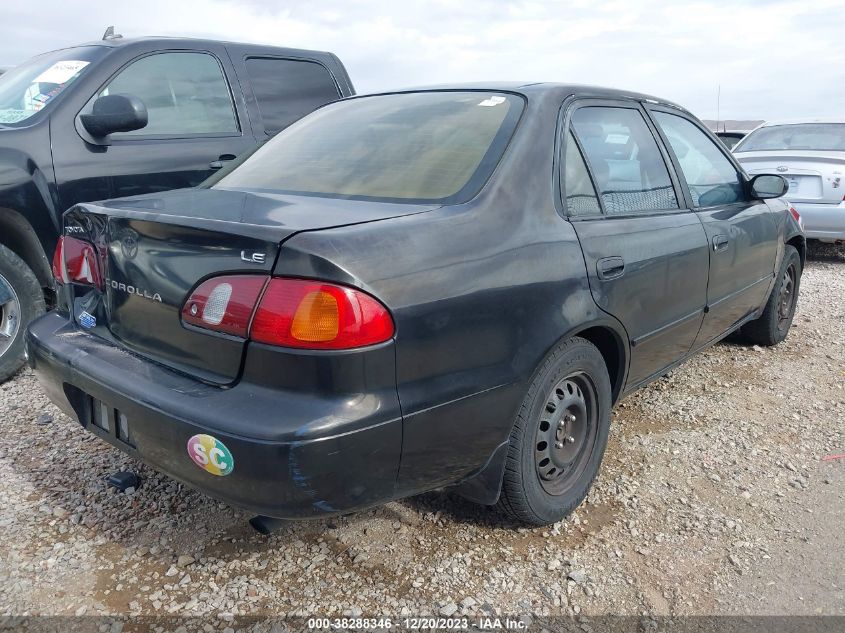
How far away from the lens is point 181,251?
1999 mm

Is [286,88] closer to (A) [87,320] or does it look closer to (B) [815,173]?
(A) [87,320]

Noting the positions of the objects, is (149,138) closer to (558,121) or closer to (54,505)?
(54,505)

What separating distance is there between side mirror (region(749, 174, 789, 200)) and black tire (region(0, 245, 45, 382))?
3952 millimetres

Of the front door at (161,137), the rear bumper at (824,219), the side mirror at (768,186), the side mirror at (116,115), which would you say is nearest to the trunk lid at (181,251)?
the side mirror at (116,115)

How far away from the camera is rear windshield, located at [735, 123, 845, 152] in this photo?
327 inches

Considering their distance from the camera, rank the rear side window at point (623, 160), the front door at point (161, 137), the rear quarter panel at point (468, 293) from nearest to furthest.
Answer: the rear quarter panel at point (468, 293) → the rear side window at point (623, 160) → the front door at point (161, 137)

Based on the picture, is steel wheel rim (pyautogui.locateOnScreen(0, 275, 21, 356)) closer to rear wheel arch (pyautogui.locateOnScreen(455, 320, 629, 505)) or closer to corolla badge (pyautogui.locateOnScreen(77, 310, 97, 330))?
corolla badge (pyautogui.locateOnScreen(77, 310, 97, 330))

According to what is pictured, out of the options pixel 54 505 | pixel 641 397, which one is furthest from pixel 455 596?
pixel 641 397

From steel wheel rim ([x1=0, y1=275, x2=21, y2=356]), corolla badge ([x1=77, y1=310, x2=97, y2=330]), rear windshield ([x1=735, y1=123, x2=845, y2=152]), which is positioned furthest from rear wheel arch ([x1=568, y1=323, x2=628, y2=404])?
rear windshield ([x1=735, y1=123, x2=845, y2=152])

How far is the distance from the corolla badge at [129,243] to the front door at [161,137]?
6.15 ft

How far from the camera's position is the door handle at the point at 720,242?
338 cm

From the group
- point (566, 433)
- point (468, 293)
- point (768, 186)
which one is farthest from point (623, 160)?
point (768, 186)

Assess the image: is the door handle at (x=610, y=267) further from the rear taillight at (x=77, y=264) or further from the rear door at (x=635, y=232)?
the rear taillight at (x=77, y=264)

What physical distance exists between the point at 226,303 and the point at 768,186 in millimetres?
3264
